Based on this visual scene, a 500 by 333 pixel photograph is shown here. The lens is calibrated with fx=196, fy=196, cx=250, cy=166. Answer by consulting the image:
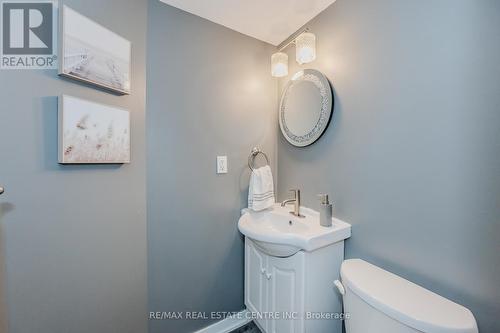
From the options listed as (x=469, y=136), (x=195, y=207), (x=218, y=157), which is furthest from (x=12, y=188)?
(x=469, y=136)

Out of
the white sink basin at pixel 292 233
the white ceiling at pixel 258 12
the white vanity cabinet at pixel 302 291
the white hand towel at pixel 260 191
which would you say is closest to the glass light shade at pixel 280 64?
the white ceiling at pixel 258 12

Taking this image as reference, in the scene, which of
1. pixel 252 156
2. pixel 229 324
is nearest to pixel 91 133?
pixel 252 156

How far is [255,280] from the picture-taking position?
4.21 ft

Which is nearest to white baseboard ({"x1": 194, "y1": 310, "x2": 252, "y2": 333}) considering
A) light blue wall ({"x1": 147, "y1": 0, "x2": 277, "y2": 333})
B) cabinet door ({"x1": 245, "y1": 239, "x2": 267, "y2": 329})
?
light blue wall ({"x1": 147, "y1": 0, "x2": 277, "y2": 333})

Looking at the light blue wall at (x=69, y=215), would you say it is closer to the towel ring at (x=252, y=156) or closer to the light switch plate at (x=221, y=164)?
the light switch plate at (x=221, y=164)

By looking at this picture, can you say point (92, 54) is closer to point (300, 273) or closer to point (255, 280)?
point (300, 273)

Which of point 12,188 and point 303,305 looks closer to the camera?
point 12,188

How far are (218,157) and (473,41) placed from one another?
1.24m

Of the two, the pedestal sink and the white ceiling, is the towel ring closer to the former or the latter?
the pedestal sink

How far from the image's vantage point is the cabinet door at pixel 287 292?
96 cm

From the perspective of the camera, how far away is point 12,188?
688 mm

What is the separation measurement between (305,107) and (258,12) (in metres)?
0.65

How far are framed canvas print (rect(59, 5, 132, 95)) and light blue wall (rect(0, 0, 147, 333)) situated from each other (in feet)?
0.16

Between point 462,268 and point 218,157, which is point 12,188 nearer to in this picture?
point 218,157
